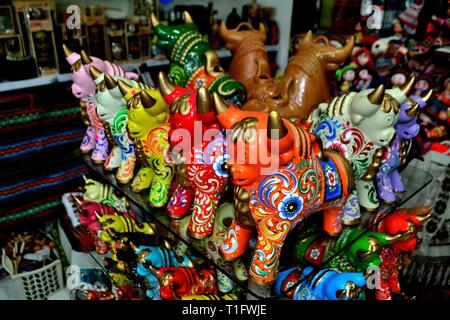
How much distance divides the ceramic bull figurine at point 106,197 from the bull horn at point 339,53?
84 centimetres

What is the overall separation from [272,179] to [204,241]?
0.33m

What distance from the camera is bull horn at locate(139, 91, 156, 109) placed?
0.94 meters

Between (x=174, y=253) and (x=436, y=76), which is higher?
(x=436, y=76)

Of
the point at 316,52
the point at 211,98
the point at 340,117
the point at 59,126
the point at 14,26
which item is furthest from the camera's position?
the point at 59,126

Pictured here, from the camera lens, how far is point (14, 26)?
1.54 m

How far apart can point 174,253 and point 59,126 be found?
3.06ft

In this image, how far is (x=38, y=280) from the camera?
1.66 meters

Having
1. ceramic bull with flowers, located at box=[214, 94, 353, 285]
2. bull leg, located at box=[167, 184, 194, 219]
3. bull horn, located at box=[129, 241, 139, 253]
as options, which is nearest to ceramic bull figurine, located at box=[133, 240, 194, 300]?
bull horn, located at box=[129, 241, 139, 253]

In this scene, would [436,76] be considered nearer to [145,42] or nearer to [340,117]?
[340,117]

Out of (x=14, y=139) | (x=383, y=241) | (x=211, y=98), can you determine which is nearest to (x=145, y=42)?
(x=14, y=139)

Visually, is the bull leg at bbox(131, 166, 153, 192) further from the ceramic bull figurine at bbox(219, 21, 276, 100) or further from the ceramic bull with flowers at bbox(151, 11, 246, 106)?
the ceramic bull figurine at bbox(219, 21, 276, 100)

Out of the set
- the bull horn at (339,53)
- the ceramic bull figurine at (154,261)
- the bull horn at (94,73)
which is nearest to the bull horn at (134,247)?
the ceramic bull figurine at (154,261)

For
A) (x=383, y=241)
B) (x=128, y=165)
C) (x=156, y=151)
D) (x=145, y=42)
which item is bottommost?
(x=383, y=241)

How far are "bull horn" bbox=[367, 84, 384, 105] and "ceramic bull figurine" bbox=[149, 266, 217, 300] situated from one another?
2.11 ft
